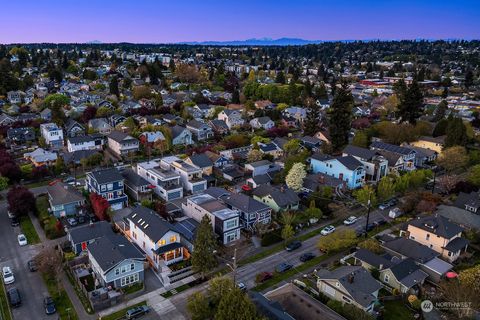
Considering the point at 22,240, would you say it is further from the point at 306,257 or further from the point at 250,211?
the point at 306,257

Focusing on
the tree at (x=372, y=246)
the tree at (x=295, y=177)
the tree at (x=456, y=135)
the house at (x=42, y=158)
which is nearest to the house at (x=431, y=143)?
the tree at (x=456, y=135)

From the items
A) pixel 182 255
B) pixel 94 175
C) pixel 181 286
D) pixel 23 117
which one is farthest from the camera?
pixel 23 117

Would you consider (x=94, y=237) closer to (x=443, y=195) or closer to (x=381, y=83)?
(x=443, y=195)

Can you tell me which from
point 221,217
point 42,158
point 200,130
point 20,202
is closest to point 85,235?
point 20,202

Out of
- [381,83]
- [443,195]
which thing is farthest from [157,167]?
[381,83]

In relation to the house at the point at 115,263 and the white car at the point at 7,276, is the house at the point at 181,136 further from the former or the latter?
the white car at the point at 7,276

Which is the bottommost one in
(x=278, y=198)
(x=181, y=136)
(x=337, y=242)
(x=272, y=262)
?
(x=272, y=262)

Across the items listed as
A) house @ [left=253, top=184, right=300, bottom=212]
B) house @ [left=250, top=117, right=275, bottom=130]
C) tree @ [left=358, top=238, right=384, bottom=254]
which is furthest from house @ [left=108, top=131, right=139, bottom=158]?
tree @ [left=358, top=238, right=384, bottom=254]
